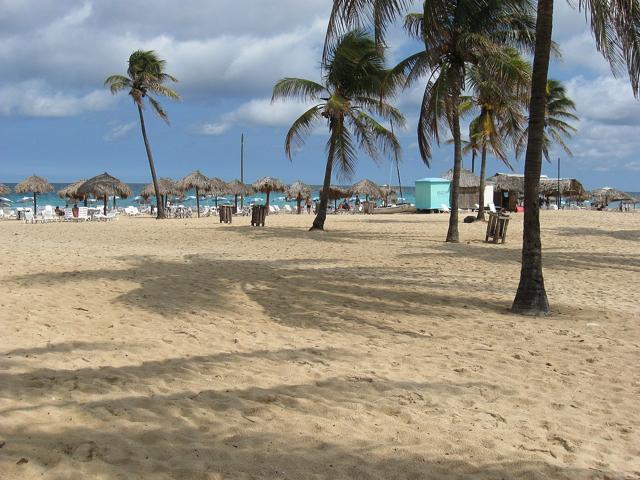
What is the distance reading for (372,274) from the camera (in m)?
9.55

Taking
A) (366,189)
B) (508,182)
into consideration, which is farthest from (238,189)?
(508,182)

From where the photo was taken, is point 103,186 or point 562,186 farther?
point 562,186

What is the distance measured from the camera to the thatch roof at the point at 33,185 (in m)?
33.7

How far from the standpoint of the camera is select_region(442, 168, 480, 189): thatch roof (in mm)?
36175

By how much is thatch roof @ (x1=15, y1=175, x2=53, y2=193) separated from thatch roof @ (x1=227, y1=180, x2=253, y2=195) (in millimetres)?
11307

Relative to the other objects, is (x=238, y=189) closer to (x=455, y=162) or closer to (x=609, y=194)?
(x=455, y=162)

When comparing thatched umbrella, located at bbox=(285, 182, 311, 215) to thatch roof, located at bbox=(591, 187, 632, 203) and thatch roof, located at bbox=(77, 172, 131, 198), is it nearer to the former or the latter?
thatch roof, located at bbox=(77, 172, 131, 198)

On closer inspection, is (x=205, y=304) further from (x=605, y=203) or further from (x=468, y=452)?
(x=605, y=203)

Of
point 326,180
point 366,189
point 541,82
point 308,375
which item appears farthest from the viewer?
point 366,189

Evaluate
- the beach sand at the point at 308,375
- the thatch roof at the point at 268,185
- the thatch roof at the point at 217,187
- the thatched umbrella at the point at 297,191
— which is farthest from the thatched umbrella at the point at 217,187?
the beach sand at the point at 308,375

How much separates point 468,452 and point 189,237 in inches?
574

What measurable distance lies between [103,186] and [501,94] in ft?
73.7

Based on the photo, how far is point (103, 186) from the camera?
3009 centimetres

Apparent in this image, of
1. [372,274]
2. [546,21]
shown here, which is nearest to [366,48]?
[372,274]
